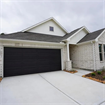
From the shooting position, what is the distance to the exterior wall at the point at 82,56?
25.3 feet

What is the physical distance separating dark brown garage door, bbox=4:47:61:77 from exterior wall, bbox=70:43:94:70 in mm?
2500

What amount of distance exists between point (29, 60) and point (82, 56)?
19.9ft

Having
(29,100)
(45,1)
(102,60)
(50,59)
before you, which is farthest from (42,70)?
(45,1)

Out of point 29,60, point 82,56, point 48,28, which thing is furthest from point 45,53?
point 48,28

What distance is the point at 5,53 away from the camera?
239 inches

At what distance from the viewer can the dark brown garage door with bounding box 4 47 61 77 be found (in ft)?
20.2

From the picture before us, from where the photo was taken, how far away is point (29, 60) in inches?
268

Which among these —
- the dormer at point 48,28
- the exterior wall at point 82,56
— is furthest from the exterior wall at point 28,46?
the dormer at point 48,28

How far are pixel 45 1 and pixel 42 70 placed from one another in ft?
25.4

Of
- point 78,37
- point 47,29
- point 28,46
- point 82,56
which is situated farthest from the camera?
point 47,29

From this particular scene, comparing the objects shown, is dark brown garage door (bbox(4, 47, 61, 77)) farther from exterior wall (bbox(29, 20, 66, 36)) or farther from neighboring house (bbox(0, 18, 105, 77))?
exterior wall (bbox(29, 20, 66, 36))

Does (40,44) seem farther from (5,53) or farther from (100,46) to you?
(100,46)

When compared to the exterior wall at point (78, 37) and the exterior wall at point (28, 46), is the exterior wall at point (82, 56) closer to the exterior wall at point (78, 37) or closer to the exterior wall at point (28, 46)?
the exterior wall at point (78, 37)

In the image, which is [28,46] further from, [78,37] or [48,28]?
[78,37]
